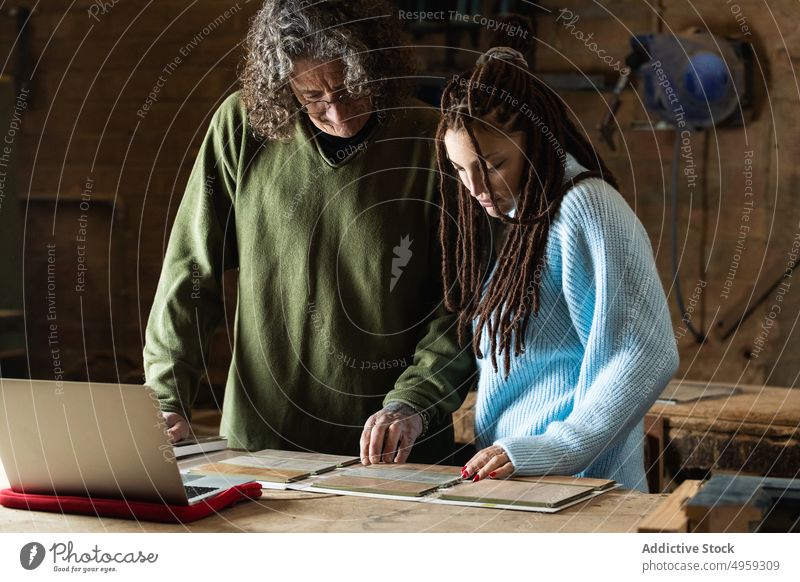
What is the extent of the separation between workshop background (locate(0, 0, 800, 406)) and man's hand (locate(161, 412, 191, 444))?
5.01ft

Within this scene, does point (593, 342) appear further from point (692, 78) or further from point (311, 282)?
point (692, 78)

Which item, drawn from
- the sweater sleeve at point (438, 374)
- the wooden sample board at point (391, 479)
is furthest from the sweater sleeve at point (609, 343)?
the sweater sleeve at point (438, 374)

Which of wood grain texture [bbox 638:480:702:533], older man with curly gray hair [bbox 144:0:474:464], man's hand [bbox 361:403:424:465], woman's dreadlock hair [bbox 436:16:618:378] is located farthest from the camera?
older man with curly gray hair [bbox 144:0:474:464]

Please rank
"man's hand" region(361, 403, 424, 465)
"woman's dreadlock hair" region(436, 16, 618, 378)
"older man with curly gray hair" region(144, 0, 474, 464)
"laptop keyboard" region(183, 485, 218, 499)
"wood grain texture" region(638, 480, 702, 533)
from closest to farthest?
1. "wood grain texture" region(638, 480, 702, 533)
2. "laptop keyboard" region(183, 485, 218, 499)
3. "woman's dreadlock hair" region(436, 16, 618, 378)
4. "man's hand" region(361, 403, 424, 465)
5. "older man with curly gray hair" region(144, 0, 474, 464)

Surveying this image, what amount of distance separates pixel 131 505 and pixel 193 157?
2.39 metres

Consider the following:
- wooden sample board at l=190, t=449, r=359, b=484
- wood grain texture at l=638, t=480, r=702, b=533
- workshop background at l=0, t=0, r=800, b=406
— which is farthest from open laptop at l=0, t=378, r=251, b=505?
workshop background at l=0, t=0, r=800, b=406

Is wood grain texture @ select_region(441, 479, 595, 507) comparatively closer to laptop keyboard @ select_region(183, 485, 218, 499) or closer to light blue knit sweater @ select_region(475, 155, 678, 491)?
light blue knit sweater @ select_region(475, 155, 678, 491)

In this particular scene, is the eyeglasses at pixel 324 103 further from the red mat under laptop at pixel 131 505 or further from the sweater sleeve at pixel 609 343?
the red mat under laptop at pixel 131 505

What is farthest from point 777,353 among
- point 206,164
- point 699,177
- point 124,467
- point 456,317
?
point 124,467

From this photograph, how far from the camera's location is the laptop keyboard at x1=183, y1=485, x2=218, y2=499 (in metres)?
1.28

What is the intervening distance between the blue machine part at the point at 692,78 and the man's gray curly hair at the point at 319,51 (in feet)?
5.11

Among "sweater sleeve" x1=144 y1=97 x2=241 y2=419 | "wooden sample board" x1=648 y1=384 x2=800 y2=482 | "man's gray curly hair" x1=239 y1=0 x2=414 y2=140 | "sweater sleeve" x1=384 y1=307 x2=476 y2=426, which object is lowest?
"wooden sample board" x1=648 y1=384 x2=800 y2=482

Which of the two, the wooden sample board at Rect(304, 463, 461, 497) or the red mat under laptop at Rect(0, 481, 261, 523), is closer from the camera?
the red mat under laptop at Rect(0, 481, 261, 523)
